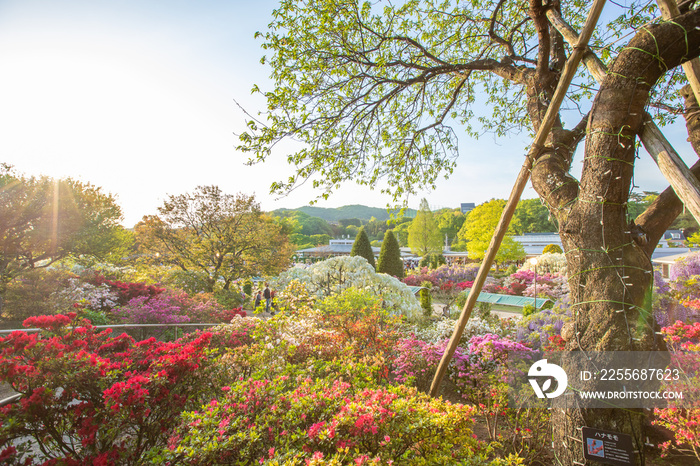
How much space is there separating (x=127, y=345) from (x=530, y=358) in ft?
14.7

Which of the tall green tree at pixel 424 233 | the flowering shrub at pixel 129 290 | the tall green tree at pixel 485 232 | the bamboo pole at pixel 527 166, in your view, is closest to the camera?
the bamboo pole at pixel 527 166

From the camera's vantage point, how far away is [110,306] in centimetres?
841

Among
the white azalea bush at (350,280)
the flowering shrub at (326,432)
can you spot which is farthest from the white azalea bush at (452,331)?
the flowering shrub at (326,432)

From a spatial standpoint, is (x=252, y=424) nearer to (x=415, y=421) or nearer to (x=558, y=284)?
(x=415, y=421)

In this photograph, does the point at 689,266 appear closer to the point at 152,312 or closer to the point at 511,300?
the point at 511,300

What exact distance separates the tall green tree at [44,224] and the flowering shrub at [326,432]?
38.9ft

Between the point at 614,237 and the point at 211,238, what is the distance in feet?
39.9

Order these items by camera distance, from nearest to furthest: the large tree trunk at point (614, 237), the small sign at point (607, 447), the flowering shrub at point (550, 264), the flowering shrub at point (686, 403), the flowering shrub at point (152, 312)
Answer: the small sign at point (607, 447)
the large tree trunk at point (614, 237)
the flowering shrub at point (686, 403)
the flowering shrub at point (152, 312)
the flowering shrub at point (550, 264)

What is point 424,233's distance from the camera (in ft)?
107

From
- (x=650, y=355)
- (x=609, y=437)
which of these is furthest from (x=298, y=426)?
(x=650, y=355)

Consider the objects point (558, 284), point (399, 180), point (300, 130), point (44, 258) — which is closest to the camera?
point (300, 130)

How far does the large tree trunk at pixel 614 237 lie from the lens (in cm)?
196

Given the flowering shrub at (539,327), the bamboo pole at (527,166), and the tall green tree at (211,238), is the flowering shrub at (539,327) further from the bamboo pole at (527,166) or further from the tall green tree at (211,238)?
the tall green tree at (211,238)

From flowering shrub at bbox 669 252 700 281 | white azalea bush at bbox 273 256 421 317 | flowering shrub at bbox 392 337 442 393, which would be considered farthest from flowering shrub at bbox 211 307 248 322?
flowering shrub at bbox 669 252 700 281
